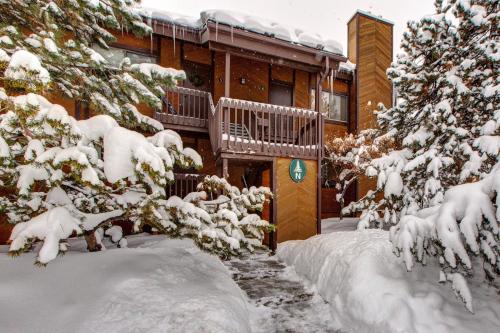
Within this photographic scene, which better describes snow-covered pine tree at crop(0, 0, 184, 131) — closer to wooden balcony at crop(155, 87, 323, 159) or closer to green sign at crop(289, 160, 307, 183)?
wooden balcony at crop(155, 87, 323, 159)

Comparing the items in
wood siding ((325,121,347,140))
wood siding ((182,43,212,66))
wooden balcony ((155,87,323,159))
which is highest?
wood siding ((182,43,212,66))

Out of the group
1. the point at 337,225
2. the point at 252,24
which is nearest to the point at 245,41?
the point at 252,24

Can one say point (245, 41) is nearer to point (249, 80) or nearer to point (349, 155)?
point (249, 80)

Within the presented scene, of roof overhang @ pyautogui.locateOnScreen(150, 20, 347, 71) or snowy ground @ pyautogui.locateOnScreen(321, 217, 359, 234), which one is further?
snowy ground @ pyautogui.locateOnScreen(321, 217, 359, 234)

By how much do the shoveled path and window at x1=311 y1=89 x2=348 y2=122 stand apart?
9593 mm

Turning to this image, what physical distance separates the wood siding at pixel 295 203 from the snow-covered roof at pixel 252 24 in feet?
13.5

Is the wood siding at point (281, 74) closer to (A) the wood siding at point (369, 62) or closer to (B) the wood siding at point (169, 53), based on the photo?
(A) the wood siding at point (369, 62)

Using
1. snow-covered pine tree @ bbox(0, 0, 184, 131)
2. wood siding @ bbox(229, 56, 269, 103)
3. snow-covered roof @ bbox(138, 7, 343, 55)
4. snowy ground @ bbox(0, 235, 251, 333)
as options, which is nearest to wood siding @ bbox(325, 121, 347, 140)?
wood siding @ bbox(229, 56, 269, 103)

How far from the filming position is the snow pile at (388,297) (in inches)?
122

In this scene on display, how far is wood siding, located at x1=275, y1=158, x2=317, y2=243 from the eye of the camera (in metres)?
8.56

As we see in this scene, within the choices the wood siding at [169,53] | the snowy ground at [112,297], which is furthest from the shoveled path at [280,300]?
the wood siding at [169,53]

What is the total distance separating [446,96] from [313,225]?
17.0ft

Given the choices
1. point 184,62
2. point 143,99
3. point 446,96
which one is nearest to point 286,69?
point 184,62

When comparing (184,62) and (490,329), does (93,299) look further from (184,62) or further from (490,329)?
(184,62)
